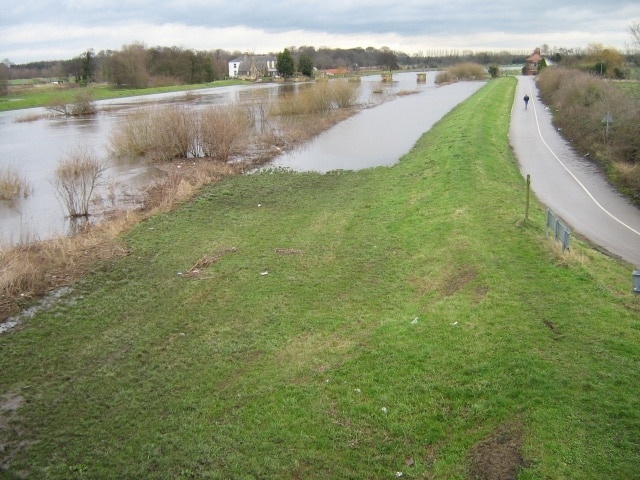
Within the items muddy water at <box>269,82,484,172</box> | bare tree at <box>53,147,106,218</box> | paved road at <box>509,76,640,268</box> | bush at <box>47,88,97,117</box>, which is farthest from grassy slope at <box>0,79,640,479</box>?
bush at <box>47,88,97,117</box>

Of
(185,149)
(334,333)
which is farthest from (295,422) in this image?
(185,149)

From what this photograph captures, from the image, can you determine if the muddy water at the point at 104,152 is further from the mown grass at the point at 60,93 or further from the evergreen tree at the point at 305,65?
the evergreen tree at the point at 305,65

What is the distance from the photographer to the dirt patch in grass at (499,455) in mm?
6723

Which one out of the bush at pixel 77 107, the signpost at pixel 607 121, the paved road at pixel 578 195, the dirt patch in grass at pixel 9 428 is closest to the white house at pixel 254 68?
the bush at pixel 77 107

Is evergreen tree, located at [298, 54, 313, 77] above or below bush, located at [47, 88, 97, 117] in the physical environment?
above

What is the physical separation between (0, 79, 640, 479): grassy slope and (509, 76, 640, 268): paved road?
1.78 m

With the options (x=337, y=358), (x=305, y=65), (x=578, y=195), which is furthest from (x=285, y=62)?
(x=337, y=358)

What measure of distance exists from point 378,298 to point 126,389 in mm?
5743

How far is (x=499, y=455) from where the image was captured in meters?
7.03

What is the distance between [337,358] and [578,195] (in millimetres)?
15656

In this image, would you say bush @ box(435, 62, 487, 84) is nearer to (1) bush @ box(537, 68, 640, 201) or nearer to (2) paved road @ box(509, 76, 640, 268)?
(1) bush @ box(537, 68, 640, 201)

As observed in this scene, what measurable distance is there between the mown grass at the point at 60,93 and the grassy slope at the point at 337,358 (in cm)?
5668

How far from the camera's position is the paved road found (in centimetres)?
1645

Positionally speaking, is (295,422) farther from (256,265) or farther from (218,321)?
(256,265)
